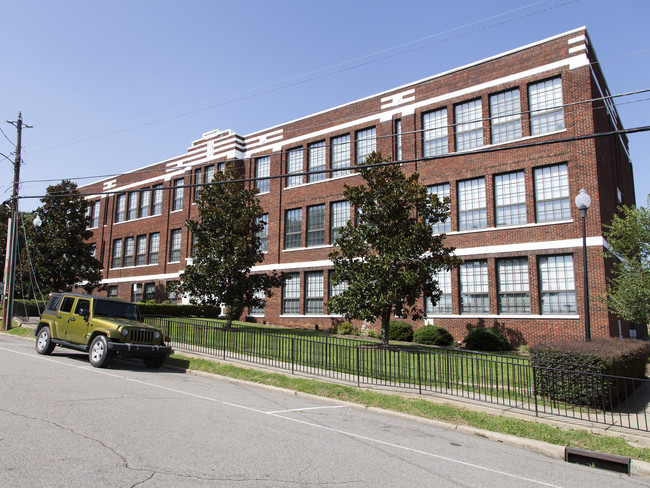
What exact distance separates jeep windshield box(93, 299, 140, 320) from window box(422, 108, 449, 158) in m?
17.4

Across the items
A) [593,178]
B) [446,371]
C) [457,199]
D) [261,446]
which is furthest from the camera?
[457,199]

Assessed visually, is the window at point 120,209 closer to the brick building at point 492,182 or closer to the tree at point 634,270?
the brick building at point 492,182

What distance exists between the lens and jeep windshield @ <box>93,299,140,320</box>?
46.7 ft

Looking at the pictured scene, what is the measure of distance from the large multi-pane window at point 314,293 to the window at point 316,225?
1.96m

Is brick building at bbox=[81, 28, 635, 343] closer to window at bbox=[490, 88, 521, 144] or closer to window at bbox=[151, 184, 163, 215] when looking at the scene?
window at bbox=[490, 88, 521, 144]

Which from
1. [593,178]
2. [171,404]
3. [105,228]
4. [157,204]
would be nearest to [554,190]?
[593,178]

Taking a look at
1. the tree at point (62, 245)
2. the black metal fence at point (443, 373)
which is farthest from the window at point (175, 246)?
the black metal fence at point (443, 373)

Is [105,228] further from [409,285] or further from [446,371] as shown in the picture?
[446,371]

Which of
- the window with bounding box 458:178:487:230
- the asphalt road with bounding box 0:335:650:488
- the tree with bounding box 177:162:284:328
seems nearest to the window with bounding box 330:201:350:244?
the tree with bounding box 177:162:284:328

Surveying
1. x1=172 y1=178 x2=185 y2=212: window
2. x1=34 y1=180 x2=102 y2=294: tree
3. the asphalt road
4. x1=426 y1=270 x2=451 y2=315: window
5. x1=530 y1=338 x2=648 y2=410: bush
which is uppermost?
x1=172 y1=178 x2=185 y2=212: window

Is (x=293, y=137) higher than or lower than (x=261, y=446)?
higher

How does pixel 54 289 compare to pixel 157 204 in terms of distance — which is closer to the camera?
pixel 54 289

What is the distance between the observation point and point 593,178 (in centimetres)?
2131

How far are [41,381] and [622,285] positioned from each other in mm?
18587
